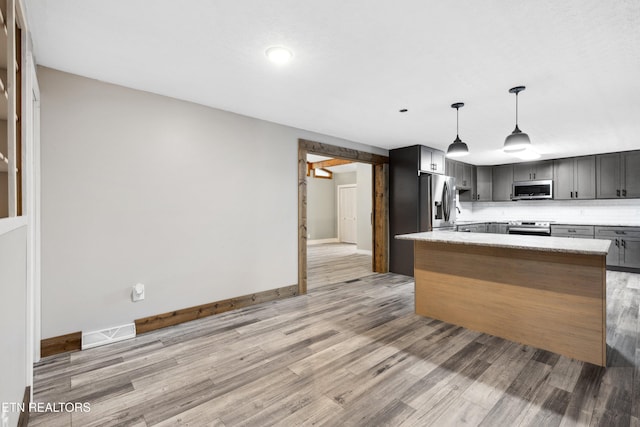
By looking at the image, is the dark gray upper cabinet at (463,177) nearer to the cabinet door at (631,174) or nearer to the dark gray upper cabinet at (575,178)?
the dark gray upper cabinet at (575,178)

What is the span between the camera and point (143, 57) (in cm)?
237

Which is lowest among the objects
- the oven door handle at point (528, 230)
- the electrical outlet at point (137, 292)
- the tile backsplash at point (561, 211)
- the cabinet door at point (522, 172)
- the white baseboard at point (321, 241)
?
the white baseboard at point (321, 241)

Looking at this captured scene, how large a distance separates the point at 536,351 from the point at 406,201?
318 centimetres

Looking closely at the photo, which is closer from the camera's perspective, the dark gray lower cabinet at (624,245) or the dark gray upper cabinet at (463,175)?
the dark gray lower cabinet at (624,245)

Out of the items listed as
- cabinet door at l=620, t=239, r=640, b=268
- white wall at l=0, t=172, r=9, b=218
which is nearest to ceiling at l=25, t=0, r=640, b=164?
white wall at l=0, t=172, r=9, b=218

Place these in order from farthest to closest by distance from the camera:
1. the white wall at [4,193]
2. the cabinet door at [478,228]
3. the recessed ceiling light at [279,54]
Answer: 1. the cabinet door at [478,228]
2. the recessed ceiling light at [279,54]
3. the white wall at [4,193]

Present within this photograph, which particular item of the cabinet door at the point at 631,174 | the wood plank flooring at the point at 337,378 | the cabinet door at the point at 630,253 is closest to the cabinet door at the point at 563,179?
the cabinet door at the point at 631,174

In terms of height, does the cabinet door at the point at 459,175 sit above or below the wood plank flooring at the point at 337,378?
above

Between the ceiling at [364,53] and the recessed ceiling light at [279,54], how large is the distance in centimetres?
6

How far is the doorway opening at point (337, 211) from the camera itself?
434cm

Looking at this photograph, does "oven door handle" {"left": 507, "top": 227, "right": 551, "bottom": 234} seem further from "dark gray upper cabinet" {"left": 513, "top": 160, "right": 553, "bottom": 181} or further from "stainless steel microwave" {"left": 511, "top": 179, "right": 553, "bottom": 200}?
"dark gray upper cabinet" {"left": 513, "top": 160, "right": 553, "bottom": 181}

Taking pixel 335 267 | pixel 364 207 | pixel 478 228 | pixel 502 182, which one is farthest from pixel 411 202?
pixel 502 182

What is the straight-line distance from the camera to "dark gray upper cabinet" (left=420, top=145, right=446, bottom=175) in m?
5.36

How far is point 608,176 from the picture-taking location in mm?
5859
